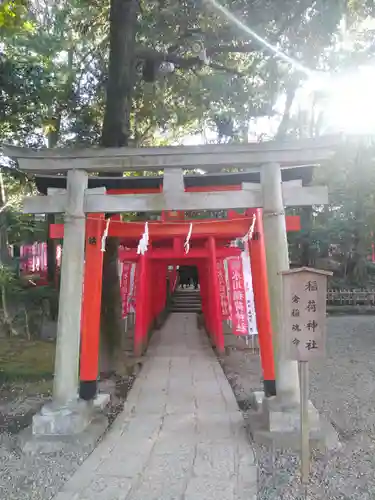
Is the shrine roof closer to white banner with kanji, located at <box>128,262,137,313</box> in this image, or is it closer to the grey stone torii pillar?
the grey stone torii pillar

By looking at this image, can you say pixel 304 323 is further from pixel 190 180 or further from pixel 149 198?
pixel 190 180

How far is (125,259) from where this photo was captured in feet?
40.9

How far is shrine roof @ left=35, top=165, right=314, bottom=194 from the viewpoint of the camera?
606 cm

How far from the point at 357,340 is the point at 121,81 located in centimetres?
949

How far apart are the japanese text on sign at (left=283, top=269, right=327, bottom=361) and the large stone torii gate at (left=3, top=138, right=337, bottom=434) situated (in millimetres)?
856

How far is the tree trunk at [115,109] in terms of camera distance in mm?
7961

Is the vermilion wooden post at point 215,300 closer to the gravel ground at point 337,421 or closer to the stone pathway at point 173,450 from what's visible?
the gravel ground at point 337,421

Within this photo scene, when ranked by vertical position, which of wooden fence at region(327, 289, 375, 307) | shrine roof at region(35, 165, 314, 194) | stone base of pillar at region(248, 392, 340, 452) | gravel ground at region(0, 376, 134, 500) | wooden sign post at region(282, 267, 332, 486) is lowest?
gravel ground at region(0, 376, 134, 500)

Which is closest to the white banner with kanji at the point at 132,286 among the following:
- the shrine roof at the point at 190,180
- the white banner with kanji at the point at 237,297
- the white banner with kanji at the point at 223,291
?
the white banner with kanji at the point at 223,291

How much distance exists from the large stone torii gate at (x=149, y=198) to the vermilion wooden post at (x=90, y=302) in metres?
0.44

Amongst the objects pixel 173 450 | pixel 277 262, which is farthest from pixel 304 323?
pixel 173 450

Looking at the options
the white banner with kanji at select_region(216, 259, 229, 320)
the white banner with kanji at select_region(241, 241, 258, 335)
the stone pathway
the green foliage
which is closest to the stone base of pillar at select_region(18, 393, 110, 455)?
the stone pathway

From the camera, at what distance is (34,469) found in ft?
14.9

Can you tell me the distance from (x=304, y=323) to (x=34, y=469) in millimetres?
2971
